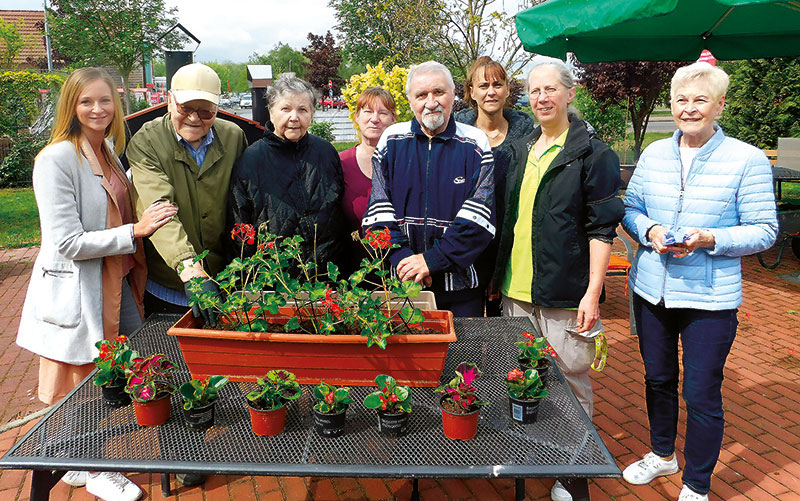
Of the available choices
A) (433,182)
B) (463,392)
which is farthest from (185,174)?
(463,392)

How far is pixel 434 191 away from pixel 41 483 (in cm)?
184

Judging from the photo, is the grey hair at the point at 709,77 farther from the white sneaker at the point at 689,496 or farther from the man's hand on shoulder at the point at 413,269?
the white sneaker at the point at 689,496

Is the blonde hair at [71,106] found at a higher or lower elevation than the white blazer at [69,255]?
higher

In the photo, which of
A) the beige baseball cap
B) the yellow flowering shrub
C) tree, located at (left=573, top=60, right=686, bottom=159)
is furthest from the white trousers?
tree, located at (left=573, top=60, right=686, bottom=159)

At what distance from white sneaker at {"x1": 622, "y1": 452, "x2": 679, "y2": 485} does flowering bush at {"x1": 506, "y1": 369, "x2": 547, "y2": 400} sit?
5.06 feet

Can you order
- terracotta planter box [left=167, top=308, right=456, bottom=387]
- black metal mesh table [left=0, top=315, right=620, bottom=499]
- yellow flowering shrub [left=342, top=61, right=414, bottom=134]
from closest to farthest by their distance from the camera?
black metal mesh table [left=0, top=315, right=620, bottom=499] < terracotta planter box [left=167, top=308, right=456, bottom=387] < yellow flowering shrub [left=342, top=61, right=414, bottom=134]

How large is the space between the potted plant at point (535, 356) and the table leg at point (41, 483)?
152cm

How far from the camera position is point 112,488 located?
2.70 meters

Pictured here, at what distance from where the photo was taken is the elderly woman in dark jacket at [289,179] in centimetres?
277

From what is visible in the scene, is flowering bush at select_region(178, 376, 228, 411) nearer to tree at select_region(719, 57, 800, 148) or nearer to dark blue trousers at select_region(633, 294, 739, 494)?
dark blue trousers at select_region(633, 294, 739, 494)

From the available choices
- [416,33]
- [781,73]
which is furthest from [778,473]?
[781,73]

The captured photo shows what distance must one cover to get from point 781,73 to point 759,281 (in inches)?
310

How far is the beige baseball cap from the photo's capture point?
101 inches

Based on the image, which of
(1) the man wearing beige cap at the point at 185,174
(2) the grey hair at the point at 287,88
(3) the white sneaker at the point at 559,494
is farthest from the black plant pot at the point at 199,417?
(3) the white sneaker at the point at 559,494
